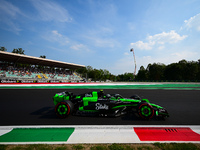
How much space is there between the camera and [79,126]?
2.67 m

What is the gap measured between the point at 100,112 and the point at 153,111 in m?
1.59

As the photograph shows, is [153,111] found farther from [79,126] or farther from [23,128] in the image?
[23,128]

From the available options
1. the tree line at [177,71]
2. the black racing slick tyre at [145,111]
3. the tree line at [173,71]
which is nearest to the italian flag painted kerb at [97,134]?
the black racing slick tyre at [145,111]

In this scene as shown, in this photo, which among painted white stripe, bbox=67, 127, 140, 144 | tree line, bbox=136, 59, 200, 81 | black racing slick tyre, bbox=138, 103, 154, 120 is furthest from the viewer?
tree line, bbox=136, 59, 200, 81

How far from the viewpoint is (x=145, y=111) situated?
10.2ft

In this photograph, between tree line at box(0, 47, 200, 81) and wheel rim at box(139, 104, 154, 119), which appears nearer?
wheel rim at box(139, 104, 154, 119)

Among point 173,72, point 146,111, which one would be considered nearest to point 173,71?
point 173,72

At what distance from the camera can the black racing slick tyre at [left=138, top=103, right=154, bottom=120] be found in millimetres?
3034

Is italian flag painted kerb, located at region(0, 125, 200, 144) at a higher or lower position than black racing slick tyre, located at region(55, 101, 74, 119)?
lower

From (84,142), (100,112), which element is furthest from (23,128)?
(100,112)

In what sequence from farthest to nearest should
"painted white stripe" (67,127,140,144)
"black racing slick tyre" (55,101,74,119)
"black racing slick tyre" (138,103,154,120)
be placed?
"black racing slick tyre" (55,101,74,119)
"black racing slick tyre" (138,103,154,120)
"painted white stripe" (67,127,140,144)

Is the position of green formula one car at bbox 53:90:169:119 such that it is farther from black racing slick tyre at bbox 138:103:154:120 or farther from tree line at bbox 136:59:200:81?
tree line at bbox 136:59:200:81

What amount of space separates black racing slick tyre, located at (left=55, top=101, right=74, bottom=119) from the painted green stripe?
0.68 meters

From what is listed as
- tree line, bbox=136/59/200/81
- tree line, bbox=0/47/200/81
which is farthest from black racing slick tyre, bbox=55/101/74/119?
tree line, bbox=136/59/200/81
